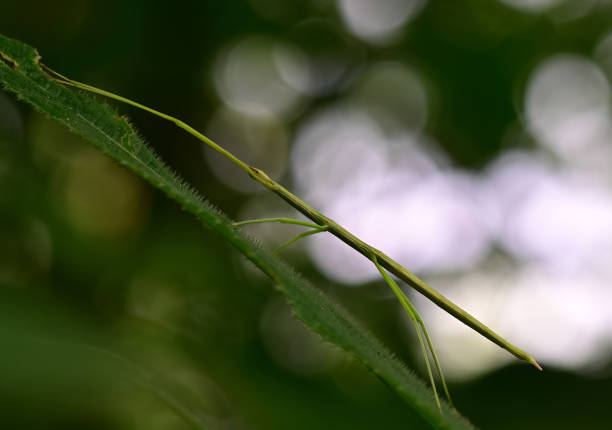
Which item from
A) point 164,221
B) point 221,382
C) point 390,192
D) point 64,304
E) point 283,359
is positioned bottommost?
point 221,382

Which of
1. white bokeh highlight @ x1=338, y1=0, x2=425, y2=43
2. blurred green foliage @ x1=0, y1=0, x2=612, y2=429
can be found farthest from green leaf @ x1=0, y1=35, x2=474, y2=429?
white bokeh highlight @ x1=338, y1=0, x2=425, y2=43

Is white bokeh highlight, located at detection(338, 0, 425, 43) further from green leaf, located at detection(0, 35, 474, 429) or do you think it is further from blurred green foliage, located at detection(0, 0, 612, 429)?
green leaf, located at detection(0, 35, 474, 429)

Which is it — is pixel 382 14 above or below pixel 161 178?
above

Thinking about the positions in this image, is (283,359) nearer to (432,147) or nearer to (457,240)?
(457,240)

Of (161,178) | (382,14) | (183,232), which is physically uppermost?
(382,14)

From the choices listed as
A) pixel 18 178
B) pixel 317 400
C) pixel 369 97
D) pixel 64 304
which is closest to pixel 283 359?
pixel 317 400

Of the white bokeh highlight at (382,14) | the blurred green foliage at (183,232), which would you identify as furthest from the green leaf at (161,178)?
the white bokeh highlight at (382,14)

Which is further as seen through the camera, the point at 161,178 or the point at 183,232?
the point at 183,232
